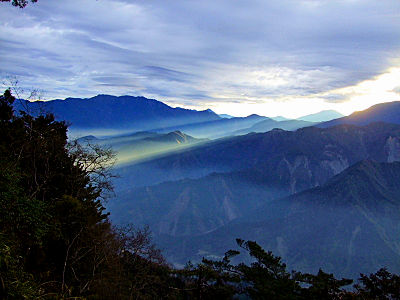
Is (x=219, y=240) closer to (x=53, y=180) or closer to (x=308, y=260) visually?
(x=308, y=260)

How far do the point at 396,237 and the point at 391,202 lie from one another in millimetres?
29691

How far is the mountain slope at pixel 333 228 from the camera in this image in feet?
419

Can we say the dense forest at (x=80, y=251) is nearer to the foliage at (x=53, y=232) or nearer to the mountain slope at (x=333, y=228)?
the foliage at (x=53, y=232)

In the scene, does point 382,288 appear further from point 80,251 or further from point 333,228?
point 333,228

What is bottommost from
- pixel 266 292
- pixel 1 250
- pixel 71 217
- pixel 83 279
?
pixel 266 292

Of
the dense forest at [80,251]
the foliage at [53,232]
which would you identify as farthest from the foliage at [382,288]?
the foliage at [53,232]

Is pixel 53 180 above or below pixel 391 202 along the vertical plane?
above

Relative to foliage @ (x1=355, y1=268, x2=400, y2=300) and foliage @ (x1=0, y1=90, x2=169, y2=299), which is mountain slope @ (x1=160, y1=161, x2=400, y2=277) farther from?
foliage @ (x1=0, y1=90, x2=169, y2=299)

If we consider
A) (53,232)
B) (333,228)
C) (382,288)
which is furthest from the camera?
(333,228)

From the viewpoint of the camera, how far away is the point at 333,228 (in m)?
150

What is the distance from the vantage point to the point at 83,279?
664 inches

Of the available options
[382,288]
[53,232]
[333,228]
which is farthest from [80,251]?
[333,228]

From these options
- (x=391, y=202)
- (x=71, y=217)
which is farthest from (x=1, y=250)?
(x=391, y=202)

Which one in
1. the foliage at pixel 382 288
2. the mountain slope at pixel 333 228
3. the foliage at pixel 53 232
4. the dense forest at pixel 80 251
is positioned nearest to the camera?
the foliage at pixel 53 232
